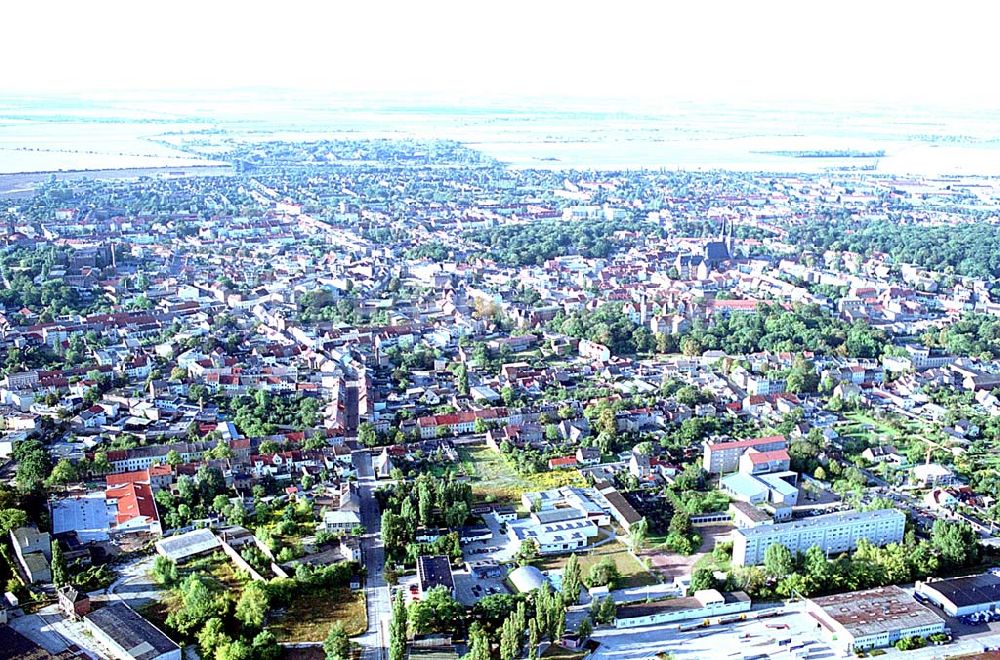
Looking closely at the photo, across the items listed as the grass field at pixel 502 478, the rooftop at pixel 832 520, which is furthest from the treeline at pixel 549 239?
the rooftop at pixel 832 520

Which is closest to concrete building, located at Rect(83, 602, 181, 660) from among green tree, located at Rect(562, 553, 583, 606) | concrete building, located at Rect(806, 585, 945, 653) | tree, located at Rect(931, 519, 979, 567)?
green tree, located at Rect(562, 553, 583, 606)

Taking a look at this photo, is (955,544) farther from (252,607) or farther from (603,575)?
(252,607)

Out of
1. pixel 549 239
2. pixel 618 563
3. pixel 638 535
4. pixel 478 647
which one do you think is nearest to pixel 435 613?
pixel 478 647

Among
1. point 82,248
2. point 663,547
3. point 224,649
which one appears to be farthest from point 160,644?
point 82,248

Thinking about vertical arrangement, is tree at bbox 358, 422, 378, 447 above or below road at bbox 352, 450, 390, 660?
above

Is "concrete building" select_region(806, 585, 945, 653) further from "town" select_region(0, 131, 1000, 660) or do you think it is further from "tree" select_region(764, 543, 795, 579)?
"tree" select_region(764, 543, 795, 579)

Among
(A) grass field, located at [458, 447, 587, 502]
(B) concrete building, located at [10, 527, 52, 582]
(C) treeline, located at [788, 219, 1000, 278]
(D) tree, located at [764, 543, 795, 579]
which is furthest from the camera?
(C) treeline, located at [788, 219, 1000, 278]
